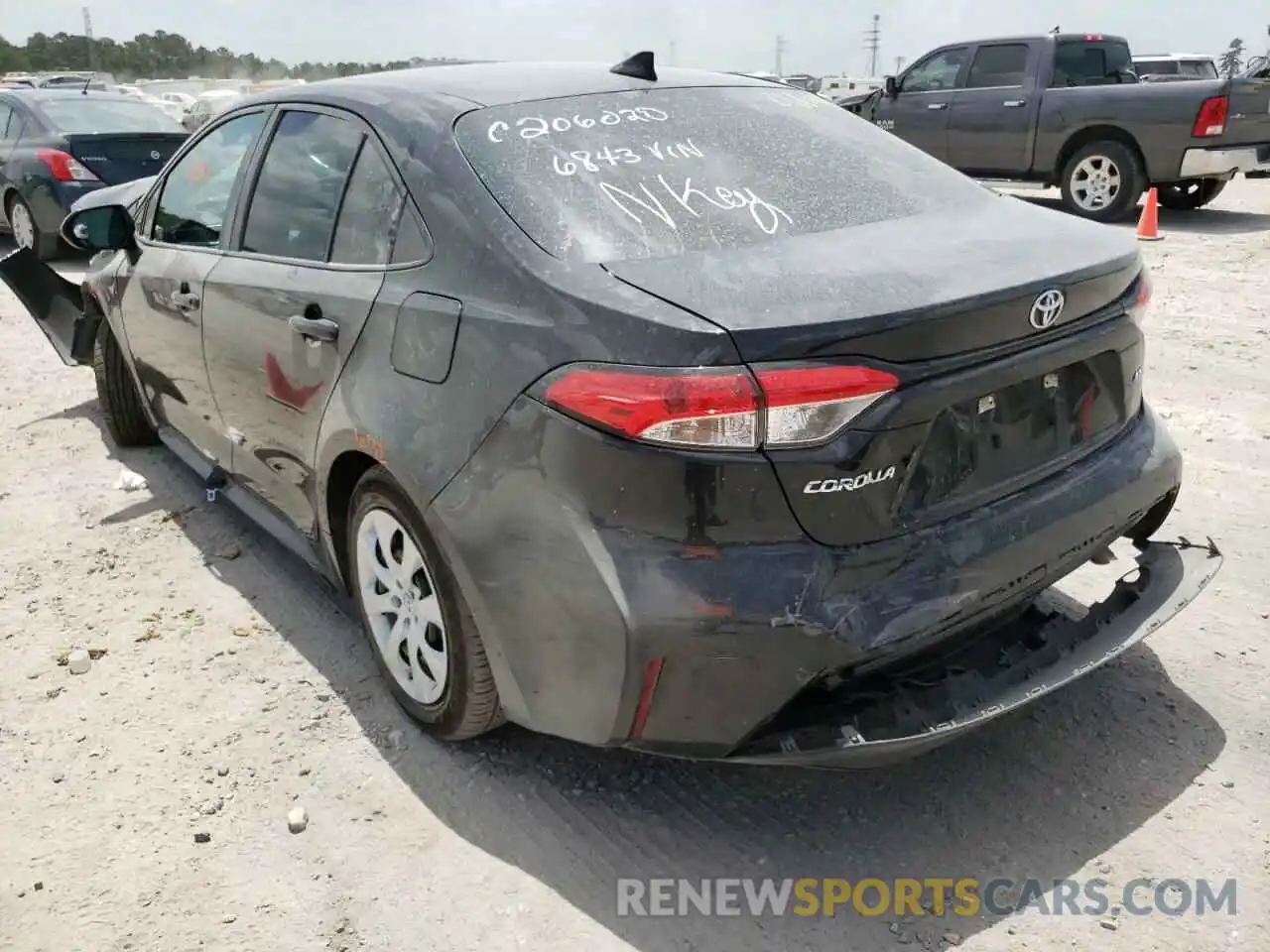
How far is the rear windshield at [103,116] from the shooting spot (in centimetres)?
976

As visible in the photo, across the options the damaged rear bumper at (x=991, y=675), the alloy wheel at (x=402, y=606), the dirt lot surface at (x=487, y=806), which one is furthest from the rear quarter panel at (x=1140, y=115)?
the alloy wheel at (x=402, y=606)

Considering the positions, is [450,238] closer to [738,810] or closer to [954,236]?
[954,236]

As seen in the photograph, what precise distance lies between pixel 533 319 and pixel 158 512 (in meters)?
2.89

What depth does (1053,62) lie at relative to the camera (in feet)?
38.2

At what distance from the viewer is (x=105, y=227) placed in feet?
13.6

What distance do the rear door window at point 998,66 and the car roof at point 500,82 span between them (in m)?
9.89

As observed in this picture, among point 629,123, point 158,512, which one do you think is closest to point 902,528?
point 629,123

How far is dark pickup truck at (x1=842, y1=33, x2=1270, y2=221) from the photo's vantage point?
34.3ft

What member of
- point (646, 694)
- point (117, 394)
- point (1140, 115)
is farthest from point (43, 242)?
point (1140, 115)

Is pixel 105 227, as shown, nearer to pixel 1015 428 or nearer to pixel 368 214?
pixel 368 214

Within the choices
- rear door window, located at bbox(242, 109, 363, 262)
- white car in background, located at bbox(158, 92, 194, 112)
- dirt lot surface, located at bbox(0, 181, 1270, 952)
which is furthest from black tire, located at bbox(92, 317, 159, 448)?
white car in background, located at bbox(158, 92, 194, 112)

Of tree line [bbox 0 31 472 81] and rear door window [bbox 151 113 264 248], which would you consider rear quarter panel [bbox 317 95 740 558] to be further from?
tree line [bbox 0 31 472 81]

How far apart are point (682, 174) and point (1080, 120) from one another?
10.1 metres

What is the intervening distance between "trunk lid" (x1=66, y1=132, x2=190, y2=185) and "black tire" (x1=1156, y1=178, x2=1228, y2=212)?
9946 millimetres
